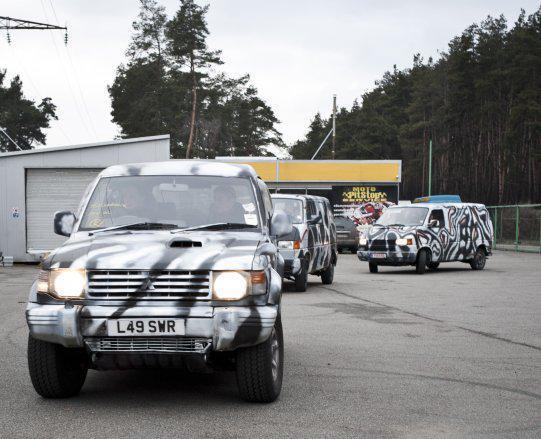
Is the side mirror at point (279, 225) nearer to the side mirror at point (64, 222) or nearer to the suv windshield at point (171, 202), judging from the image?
the suv windshield at point (171, 202)

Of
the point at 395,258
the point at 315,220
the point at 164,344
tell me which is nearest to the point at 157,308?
the point at 164,344

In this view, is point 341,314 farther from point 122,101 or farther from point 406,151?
point 406,151

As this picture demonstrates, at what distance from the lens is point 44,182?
30.9 metres

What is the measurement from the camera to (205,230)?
23.7 feet

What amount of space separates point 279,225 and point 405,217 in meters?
18.1

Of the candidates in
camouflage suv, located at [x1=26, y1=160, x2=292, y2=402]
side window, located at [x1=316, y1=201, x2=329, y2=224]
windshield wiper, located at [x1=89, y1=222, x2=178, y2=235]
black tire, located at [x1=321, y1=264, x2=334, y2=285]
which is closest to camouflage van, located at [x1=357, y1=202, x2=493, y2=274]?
black tire, located at [x1=321, y1=264, x2=334, y2=285]

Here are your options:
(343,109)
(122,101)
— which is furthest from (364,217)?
(343,109)

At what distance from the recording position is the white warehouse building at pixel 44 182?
3017cm

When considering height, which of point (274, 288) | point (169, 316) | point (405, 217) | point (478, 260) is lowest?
point (478, 260)

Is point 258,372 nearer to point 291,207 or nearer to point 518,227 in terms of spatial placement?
point 291,207

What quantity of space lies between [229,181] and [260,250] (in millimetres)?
1245

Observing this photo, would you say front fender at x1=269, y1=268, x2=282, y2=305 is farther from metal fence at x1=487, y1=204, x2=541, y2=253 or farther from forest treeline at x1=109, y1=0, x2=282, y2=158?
forest treeline at x1=109, y1=0, x2=282, y2=158

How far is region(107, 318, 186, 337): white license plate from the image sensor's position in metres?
6.25

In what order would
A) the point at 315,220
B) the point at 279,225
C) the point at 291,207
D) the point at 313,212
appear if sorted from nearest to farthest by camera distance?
the point at 279,225 < the point at 291,207 < the point at 315,220 < the point at 313,212
